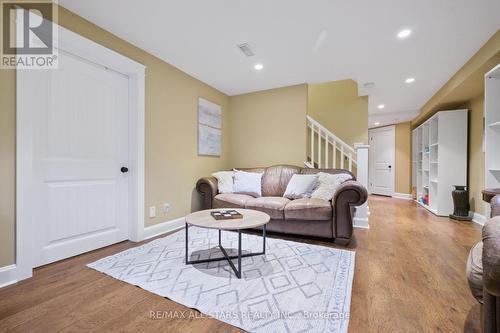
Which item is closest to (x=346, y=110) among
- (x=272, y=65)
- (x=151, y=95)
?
(x=272, y=65)

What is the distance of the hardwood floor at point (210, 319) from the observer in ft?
3.96

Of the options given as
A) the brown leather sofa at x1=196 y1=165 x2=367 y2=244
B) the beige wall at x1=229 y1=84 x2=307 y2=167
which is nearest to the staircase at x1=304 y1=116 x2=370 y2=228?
the beige wall at x1=229 y1=84 x2=307 y2=167

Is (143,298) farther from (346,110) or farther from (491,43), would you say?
(346,110)

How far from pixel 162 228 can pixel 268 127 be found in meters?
2.41

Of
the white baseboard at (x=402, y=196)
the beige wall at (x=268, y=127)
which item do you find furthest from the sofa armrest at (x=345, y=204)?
the white baseboard at (x=402, y=196)

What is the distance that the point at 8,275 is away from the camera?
63.6 inches

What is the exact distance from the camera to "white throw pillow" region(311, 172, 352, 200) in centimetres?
274

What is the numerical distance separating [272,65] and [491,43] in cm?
233

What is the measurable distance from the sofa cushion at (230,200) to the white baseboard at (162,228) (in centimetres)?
54

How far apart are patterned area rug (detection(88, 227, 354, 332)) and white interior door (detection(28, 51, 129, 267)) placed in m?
0.44

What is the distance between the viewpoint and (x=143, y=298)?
1453 millimetres

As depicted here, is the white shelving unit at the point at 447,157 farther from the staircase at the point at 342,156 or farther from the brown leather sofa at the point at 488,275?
the brown leather sofa at the point at 488,275

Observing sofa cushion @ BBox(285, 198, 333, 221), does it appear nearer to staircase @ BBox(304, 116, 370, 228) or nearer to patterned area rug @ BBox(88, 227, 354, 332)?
patterned area rug @ BBox(88, 227, 354, 332)

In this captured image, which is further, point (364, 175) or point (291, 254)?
point (364, 175)
